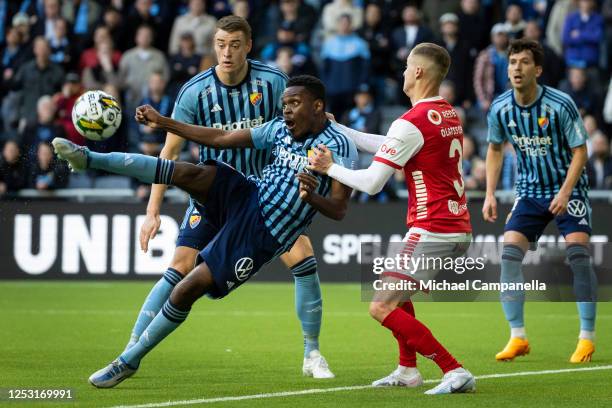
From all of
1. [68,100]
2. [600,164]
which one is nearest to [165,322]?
[600,164]

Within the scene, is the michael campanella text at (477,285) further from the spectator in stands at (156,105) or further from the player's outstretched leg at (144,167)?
the spectator in stands at (156,105)

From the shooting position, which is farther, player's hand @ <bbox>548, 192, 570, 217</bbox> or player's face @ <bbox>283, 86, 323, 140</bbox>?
player's hand @ <bbox>548, 192, 570, 217</bbox>

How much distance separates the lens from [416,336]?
7082mm

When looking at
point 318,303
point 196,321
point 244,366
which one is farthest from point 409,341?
point 196,321

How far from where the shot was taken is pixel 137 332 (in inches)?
319

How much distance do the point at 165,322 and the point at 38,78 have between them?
11743 millimetres

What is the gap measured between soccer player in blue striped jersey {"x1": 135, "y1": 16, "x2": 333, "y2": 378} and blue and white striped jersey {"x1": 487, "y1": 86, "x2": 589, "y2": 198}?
2.08 metres

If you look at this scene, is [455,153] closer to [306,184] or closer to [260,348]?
[306,184]

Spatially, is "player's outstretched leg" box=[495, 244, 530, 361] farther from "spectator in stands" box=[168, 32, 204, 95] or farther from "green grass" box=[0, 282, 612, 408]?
"spectator in stands" box=[168, 32, 204, 95]

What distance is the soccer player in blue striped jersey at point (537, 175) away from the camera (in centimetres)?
920

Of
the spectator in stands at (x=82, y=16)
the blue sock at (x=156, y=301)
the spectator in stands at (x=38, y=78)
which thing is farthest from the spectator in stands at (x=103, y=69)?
the blue sock at (x=156, y=301)

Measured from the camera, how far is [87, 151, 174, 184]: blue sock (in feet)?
22.4

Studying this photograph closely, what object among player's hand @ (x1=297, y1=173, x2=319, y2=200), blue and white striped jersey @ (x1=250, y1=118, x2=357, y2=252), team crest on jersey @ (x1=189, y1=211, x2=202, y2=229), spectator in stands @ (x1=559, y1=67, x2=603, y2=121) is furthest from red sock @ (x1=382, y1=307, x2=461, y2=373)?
spectator in stands @ (x1=559, y1=67, x2=603, y2=121)

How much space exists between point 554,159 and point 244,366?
9.63ft
